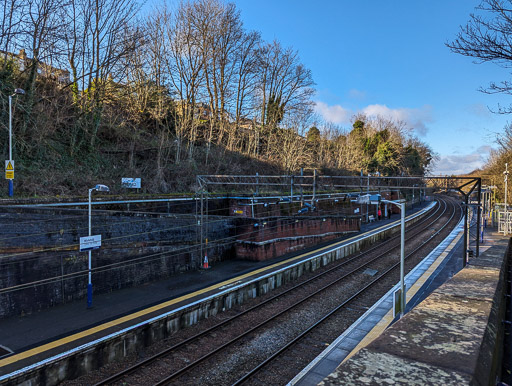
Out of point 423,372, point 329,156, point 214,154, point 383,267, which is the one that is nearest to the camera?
point 423,372

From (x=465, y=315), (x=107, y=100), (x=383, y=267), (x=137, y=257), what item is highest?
(x=107, y=100)

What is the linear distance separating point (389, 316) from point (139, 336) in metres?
6.97

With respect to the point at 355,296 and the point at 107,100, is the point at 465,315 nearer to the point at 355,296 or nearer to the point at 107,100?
the point at 355,296

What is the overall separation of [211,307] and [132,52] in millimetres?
17837

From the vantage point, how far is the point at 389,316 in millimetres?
9398

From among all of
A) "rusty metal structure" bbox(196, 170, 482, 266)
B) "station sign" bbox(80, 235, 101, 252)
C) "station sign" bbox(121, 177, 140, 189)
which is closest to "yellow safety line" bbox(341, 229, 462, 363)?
"rusty metal structure" bbox(196, 170, 482, 266)

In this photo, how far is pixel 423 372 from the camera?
2.72 meters

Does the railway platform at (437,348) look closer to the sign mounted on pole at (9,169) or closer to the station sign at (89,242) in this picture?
the station sign at (89,242)

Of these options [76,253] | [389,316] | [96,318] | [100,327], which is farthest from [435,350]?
[76,253]

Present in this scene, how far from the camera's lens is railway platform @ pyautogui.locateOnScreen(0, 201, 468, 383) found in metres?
6.62

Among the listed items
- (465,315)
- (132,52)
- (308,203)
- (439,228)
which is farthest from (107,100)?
(439,228)

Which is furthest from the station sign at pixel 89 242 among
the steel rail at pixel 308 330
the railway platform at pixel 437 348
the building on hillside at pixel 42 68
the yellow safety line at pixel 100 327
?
the building on hillside at pixel 42 68

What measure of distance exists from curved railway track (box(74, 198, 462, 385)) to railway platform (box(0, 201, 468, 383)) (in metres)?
0.97

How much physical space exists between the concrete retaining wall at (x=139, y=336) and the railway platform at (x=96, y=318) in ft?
0.32
